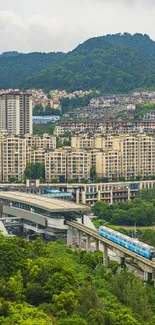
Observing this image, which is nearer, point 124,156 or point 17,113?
point 124,156

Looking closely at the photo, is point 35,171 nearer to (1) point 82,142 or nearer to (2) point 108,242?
(1) point 82,142

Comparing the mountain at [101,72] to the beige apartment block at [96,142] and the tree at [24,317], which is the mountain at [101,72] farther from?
the tree at [24,317]

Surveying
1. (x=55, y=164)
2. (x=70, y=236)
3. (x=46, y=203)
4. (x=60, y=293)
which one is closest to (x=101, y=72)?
(x=55, y=164)

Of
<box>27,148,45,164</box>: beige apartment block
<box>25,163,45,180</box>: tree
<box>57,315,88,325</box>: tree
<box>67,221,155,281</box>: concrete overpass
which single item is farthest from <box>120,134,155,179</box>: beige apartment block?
<box>57,315,88,325</box>: tree

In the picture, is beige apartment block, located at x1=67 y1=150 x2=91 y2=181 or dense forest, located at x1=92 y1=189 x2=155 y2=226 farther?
beige apartment block, located at x1=67 y1=150 x2=91 y2=181

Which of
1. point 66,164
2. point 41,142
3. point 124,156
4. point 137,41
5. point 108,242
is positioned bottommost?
point 108,242

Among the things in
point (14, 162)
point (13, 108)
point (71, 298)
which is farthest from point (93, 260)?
point (13, 108)

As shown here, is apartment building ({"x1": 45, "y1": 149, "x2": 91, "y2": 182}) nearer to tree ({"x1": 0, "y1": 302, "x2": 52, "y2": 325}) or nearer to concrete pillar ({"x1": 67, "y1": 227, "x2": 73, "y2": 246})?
concrete pillar ({"x1": 67, "y1": 227, "x2": 73, "y2": 246})
